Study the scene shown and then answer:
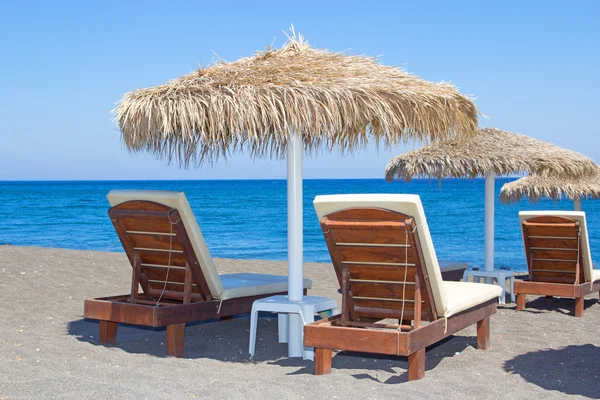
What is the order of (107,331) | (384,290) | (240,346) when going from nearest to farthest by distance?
(384,290) → (107,331) → (240,346)

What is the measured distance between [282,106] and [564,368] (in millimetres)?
2184

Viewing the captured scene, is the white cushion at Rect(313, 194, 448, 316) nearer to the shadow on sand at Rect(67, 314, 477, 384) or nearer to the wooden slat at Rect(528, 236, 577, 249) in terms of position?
the shadow on sand at Rect(67, 314, 477, 384)

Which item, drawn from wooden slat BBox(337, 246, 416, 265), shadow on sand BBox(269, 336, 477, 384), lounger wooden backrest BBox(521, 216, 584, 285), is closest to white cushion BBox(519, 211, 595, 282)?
lounger wooden backrest BBox(521, 216, 584, 285)

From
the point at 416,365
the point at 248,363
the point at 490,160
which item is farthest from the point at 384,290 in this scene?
the point at 490,160

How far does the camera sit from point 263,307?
4.33 meters

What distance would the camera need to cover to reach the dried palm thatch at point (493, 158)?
6992 millimetres

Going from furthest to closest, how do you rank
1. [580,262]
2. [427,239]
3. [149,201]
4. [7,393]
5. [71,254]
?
1. [71,254]
2. [580,262]
3. [149,201]
4. [427,239]
5. [7,393]

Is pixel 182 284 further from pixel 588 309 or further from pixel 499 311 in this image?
pixel 588 309

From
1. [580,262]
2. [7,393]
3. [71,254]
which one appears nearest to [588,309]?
[580,262]

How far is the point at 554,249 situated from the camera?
6332mm

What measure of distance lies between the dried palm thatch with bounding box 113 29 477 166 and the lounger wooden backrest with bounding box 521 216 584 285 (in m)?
1.87

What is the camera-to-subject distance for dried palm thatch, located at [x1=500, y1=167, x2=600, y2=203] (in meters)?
9.94

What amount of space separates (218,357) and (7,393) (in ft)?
4.59

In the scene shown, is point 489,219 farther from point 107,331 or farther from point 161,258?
point 107,331
